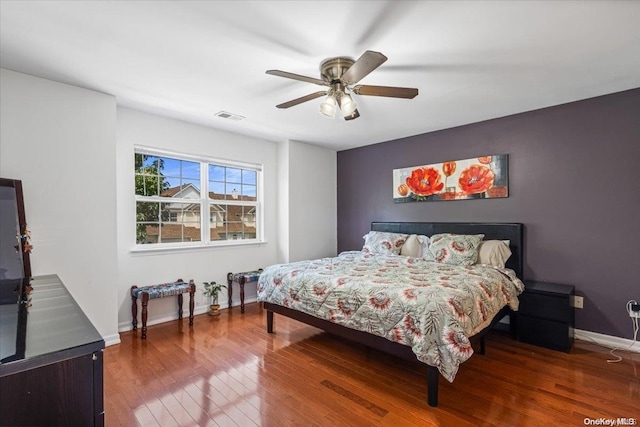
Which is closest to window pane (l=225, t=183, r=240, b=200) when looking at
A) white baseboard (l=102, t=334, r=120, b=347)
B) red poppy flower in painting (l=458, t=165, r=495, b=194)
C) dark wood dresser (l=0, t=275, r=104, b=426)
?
white baseboard (l=102, t=334, r=120, b=347)

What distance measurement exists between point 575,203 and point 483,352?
1842mm

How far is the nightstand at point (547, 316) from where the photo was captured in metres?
2.88

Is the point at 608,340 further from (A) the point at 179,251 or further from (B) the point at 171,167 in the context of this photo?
(B) the point at 171,167

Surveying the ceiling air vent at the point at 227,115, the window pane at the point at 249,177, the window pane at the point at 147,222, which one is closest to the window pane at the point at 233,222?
the window pane at the point at 249,177

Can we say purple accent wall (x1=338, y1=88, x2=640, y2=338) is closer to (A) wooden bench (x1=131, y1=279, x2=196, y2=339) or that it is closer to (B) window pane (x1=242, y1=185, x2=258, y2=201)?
(B) window pane (x1=242, y1=185, x2=258, y2=201)

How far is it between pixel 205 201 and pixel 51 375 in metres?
3.47

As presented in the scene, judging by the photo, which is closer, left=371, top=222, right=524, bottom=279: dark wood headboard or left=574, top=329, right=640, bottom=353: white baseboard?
left=574, top=329, right=640, bottom=353: white baseboard

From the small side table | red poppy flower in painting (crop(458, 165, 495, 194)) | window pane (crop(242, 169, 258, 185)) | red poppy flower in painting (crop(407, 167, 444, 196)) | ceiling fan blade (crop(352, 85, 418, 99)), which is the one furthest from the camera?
window pane (crop(242, 169, 258, 185))

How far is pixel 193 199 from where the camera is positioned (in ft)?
13.5

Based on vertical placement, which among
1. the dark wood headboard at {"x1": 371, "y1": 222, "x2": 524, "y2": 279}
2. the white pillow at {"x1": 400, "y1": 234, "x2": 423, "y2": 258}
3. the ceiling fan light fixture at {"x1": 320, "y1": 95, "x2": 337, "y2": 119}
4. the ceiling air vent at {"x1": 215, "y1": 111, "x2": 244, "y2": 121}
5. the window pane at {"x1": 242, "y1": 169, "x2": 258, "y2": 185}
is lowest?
the white pillow at {"x1": 400, "y1": 234, "x2": 423, "y2": 258}

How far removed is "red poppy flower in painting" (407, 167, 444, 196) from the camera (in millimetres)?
4281

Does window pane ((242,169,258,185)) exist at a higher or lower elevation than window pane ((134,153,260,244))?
higher

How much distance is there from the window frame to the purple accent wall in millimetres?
2752

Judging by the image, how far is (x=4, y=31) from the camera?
202 cm
